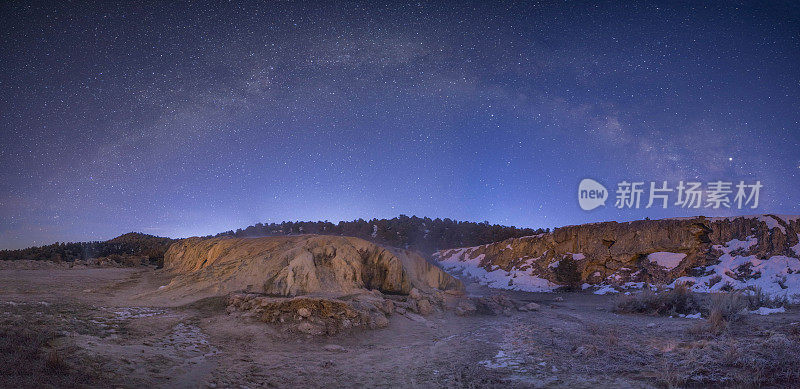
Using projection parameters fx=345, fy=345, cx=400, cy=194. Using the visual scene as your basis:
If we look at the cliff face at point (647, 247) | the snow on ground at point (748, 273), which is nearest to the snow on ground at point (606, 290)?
the cliff face at point (647, 247)

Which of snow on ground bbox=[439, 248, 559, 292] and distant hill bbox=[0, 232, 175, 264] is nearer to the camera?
distant hill bbox=[0, 232, 175, 264]

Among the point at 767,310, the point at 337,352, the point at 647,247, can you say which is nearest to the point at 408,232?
the point at 647,247

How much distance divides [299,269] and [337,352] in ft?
10.4

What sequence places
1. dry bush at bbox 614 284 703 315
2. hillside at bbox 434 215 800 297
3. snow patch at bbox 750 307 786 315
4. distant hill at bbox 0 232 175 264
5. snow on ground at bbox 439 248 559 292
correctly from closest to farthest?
snow patch at bbox 750 307 786 315 → dry bush at bbox 614 284 703 315 → hillside at bbox 434 215 800 297 → distant hill at bbox 0 232 175 264 → snow on ground at bbox 439 248 559 292

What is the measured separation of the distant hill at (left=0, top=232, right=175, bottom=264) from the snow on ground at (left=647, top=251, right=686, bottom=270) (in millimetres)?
28220

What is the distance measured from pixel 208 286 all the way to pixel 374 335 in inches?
177

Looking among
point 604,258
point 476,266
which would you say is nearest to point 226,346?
point 604,258

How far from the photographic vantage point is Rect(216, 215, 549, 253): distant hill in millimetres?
41875

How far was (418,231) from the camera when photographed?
50.1 meters

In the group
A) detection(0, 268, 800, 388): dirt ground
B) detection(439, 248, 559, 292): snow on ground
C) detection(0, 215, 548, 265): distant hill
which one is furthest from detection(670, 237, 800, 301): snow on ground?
detection(0, 215, 548, 265): distant hill

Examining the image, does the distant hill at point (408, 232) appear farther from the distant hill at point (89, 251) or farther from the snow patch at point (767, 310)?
the snow patch at point (767, 310)

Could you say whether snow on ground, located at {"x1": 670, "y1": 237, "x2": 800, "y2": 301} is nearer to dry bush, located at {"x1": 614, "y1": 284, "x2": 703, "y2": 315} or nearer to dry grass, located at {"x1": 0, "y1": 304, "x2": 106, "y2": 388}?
dry bush, located at {"x1": 614, "y1": 284, "x2": 703, "y2": 315}

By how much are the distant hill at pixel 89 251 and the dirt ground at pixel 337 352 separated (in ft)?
56.6

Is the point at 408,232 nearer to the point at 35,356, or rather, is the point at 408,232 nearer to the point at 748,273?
the point at 748,273
